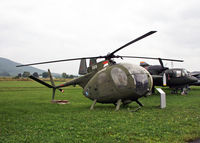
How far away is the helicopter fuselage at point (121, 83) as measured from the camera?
1064cm

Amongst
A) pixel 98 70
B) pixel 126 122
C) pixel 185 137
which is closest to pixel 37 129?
pixel 126 122

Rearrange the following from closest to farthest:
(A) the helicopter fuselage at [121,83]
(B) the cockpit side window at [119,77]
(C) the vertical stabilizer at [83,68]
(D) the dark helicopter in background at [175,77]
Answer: (A) the helicopter fuselage at [121,83]
(B) the cockpit side window at [119,77]
(C) the vertical stabilizer at [83,68]
(D) the dark helicopter in background at [175,77]

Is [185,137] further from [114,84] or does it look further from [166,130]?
[114,84]

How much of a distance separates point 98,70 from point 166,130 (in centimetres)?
683

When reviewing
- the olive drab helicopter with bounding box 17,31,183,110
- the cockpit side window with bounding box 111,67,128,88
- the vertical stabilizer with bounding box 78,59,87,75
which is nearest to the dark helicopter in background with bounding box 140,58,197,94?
the vertical stabilizer with bounding box 78,59,87,75

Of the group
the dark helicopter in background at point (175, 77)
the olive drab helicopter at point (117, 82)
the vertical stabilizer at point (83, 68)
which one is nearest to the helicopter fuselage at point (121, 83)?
the olive drab helicopter at point (117, 82)

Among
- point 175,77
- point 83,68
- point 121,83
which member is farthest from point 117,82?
point 175,77

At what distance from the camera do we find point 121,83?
10820 mm

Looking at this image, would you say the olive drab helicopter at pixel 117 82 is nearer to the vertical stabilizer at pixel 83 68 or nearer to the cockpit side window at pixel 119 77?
the cockpit side window at pixel 119 77

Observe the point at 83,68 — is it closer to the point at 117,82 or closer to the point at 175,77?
the point at 117,82

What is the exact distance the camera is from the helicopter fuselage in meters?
10.6

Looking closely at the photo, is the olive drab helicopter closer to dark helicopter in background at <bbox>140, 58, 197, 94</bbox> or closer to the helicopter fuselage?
the helicopter fuselage

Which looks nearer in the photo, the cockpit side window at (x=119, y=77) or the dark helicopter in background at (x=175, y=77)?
the cockpit side window at (x=119, y=77)

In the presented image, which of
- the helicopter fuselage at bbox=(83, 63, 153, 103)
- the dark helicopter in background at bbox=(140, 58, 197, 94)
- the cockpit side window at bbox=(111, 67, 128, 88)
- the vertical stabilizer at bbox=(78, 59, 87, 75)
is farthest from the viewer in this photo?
the dark helicopter in background at bbox=(140, 58, 197, 94)
